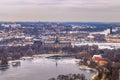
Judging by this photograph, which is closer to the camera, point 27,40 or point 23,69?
point 23,69

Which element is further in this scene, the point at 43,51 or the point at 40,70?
the point at 43,51

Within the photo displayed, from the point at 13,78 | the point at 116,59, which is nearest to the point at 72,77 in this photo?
the point at 13,78

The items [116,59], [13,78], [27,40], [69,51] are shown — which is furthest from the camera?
[27,40]

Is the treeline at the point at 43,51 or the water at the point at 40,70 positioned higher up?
the water at the point at 40,70

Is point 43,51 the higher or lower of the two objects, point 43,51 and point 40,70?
the lower

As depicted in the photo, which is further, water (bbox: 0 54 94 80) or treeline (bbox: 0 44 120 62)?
treeline (bbox: 0 44 120 62)

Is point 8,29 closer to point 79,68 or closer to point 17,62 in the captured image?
point 17,62

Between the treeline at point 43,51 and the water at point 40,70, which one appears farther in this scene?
the treeline at point 43,51

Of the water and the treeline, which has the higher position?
the water
